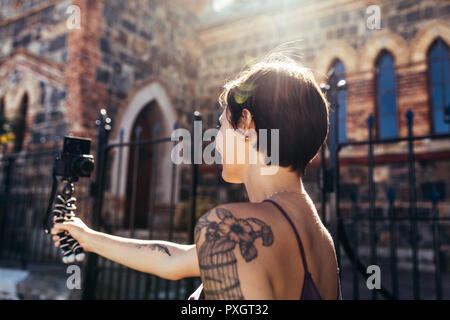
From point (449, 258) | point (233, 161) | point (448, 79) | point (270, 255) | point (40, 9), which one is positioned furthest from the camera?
point (40, 9)

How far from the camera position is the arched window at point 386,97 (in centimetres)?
739

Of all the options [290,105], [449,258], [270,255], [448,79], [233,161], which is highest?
[448,79]

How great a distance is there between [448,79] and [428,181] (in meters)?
1.99

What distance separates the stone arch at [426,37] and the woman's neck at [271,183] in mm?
7076

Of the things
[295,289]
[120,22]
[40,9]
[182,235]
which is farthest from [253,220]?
[40,9]

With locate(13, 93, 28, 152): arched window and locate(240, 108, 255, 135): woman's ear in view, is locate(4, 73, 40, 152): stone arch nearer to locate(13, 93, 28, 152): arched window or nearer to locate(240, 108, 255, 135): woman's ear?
locate(13, 93, 28, 152): arched window

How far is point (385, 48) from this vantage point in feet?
24.8

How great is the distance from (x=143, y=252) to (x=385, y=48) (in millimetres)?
7563

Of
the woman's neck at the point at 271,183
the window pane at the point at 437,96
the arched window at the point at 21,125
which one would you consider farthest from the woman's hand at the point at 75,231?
the window pane at the point at 437,96

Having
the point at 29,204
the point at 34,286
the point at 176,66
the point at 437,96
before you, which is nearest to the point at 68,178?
the point at 34,286

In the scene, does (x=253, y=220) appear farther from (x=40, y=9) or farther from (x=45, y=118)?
(x=40, y=9)

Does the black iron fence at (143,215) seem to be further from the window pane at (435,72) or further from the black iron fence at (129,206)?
the window pane at (435,72)

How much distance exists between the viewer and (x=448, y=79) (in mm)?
7020

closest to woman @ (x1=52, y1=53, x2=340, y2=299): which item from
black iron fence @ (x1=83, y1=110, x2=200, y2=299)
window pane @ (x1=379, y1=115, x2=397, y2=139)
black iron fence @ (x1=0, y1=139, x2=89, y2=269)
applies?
black iron fence @ (x1=83, y1=110, x2=200, y2=299)
